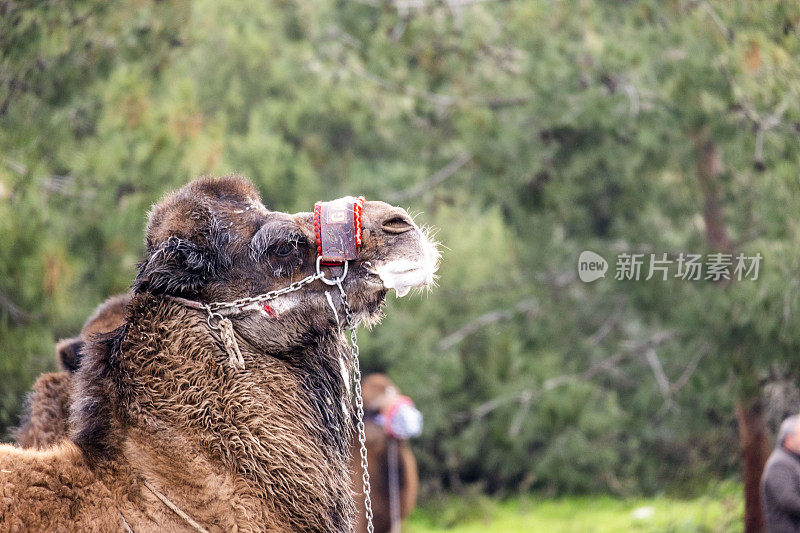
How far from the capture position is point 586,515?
436 inches

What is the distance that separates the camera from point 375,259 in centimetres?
309

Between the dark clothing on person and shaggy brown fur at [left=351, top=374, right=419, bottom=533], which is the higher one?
the dark clothing on person

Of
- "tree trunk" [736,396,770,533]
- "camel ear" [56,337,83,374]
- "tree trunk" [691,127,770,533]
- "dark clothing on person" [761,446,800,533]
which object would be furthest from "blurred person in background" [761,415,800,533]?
"camel ear" [56,337,83,374]

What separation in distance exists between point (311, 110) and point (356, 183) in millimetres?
2875

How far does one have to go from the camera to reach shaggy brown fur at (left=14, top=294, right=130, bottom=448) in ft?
13.6

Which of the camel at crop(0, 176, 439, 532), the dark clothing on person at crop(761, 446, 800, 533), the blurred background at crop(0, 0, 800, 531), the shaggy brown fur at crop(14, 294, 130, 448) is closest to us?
the camel at crop(0, 176, 439, 532)

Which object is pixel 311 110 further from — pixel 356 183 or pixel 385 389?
pixel 385 389

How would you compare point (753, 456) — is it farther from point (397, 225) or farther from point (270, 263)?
point (270, 263)

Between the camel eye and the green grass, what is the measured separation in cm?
671

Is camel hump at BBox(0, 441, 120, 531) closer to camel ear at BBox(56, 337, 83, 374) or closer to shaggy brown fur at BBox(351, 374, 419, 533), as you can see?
camel ear at BBox(56, 337, 83, 374)

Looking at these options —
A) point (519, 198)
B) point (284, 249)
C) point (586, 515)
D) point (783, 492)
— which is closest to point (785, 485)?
point (783, 492)

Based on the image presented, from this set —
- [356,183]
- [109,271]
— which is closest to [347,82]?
[356,183]

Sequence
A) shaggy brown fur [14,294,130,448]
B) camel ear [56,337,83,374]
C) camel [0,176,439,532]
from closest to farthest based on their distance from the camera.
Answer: camel [0,176,439,532] → shaggy brown fur [14,294,130,448] → camel ear [56,337,83,374]

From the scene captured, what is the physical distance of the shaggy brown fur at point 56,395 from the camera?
13.6 feet
